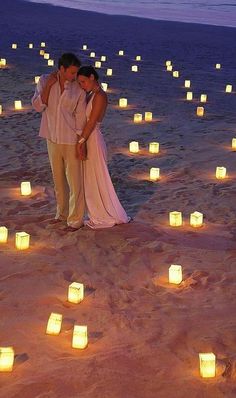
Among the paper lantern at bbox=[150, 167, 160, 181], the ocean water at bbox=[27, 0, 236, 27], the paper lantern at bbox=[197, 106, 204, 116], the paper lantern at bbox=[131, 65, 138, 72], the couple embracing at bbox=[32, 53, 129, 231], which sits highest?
the couple embracing at bbox=[32, 53, 129, 231]

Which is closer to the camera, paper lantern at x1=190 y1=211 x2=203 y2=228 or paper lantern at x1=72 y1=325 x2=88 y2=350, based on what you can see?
paper lantern at x1=72 y1=325 x2=88 y2=350

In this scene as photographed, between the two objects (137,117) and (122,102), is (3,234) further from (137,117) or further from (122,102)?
(122,102)

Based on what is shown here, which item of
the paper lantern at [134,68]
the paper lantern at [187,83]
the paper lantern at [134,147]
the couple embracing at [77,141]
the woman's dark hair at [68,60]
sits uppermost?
the woman's dark hair at [68,60]

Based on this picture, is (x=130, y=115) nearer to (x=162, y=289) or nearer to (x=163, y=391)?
(x=162, y=289)

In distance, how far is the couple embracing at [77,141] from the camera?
618 centimetres

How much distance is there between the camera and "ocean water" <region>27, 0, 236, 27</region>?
32.2 m

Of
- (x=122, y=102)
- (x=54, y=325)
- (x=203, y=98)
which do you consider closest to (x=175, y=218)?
(x=54, y=325)

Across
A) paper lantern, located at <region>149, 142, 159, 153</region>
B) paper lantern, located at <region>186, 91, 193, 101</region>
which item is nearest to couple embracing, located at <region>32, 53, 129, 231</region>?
paper lantern, located at <region>149, 142, 159, 153</region>

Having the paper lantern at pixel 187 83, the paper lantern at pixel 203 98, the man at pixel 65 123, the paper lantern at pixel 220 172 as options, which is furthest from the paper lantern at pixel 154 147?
the paper lantern at pixel 187 83

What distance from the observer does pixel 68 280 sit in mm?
5715

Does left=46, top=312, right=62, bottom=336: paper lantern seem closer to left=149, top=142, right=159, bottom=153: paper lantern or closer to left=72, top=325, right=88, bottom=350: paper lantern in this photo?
left=72, top=325, right=88, bottom=350: paper lantern

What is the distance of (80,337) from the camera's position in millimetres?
4574

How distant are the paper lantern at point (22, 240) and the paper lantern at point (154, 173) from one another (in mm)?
2608

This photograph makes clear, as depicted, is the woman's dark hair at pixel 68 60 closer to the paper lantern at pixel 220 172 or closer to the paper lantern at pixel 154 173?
the paper lantern at pixel 154 173
